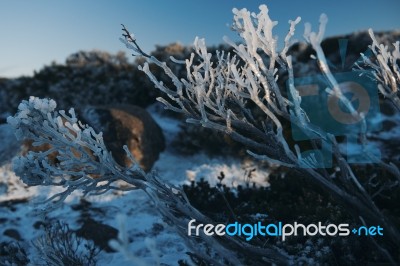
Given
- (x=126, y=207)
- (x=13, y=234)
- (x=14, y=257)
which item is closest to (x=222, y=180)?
(x=126, y=207)

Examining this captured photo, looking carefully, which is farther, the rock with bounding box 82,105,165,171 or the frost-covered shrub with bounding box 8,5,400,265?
the rock with bounding box 82,105,165,171

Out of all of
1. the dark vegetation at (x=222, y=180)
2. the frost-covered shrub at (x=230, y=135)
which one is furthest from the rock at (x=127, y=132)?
the frost-covered shrub at (x=230, y=135)

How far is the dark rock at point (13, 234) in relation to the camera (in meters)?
4.57

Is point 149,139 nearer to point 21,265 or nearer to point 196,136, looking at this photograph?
point 196,136

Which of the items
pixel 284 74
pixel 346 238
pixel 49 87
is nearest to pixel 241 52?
pixel 346 238

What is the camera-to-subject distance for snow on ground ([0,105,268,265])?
421 cm

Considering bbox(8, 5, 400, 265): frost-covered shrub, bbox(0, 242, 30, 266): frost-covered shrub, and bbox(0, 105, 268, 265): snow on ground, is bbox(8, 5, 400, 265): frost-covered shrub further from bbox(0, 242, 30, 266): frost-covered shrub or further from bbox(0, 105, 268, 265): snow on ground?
bbox(0, 242, 30, 266): frost-covered shrub

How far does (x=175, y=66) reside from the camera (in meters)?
12.2

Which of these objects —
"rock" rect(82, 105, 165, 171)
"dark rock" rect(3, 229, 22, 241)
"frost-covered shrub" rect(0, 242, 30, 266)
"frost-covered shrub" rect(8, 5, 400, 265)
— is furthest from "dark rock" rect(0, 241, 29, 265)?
"rock" rect(82, 105, 165, 171)

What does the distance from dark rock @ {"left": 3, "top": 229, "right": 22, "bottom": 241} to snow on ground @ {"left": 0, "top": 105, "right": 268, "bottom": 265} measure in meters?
0.04

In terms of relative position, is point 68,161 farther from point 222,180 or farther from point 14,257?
point 222,180

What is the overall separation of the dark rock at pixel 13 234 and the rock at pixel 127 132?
2649 mm

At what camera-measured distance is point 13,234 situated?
4633 mm

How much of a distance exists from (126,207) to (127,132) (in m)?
2.33
